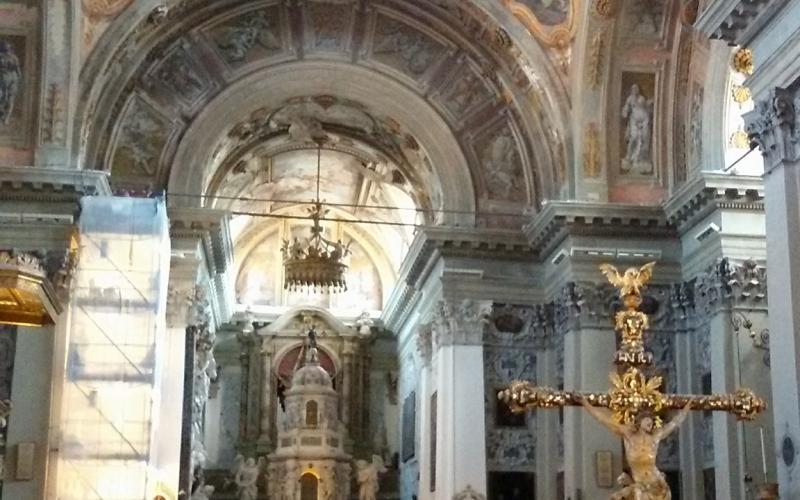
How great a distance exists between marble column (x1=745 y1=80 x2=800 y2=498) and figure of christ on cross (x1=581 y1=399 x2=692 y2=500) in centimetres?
141

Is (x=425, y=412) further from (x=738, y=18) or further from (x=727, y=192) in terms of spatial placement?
(x=738, y=18)

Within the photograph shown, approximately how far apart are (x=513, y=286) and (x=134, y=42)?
297 inches

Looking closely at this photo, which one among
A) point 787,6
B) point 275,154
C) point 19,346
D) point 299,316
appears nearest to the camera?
point 787,6

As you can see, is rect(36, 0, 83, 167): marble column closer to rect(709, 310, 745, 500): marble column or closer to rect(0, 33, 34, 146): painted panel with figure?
rect(0, 33, 34, 146): painted panel with figure

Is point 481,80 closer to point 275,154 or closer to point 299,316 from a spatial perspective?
point 275,154

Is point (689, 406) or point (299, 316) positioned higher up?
point (299, 316)

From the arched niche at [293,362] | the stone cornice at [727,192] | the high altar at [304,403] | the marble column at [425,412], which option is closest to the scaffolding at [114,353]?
the marble column at [425,412]

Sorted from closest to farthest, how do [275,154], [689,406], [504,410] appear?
[689,406], [504,410], [275,154]

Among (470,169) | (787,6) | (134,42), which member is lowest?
(787,6)

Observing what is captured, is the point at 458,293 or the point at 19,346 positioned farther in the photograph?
the point at 458,293

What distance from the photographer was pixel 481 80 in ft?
69.6

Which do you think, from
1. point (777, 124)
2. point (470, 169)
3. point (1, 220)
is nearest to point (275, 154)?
point (470, 169)

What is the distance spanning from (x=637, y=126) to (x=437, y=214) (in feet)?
15.3

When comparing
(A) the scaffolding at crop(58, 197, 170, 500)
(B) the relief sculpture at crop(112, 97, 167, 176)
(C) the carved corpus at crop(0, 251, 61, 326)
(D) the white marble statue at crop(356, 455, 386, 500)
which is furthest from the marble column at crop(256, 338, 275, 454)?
(C) the carved corpus at crop(0, 251, 61, 326)
